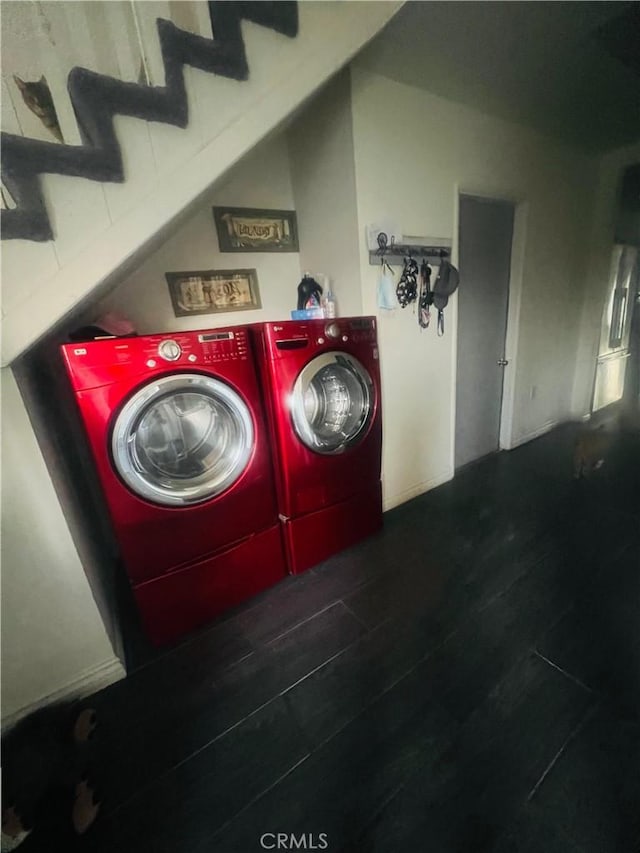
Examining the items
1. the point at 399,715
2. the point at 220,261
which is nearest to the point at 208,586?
the point at 399,715

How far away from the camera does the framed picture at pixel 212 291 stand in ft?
5.72

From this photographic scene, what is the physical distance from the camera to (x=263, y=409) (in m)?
1.35

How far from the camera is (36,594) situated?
1.00m

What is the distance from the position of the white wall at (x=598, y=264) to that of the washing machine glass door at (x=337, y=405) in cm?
213

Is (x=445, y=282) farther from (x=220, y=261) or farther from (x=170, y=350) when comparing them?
(x=170, y=350)

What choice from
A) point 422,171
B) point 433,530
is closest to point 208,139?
point 422,171

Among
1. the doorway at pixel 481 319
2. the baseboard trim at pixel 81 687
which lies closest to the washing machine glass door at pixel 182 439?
the baseboard trim at pixel 81 687

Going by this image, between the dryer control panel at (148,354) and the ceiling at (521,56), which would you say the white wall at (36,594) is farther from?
the ceiling at (521,56)

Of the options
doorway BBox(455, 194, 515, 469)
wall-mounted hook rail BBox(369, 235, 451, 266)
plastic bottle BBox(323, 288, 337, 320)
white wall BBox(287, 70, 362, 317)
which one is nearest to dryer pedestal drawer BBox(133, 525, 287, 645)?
plastic bottle BBox(323, 288, 337, 320)

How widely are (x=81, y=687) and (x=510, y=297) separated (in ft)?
10.6

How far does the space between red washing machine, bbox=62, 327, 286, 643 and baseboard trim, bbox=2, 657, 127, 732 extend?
6.4 inches

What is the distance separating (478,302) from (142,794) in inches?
112

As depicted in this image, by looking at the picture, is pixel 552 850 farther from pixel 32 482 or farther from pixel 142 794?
pixel 32 482

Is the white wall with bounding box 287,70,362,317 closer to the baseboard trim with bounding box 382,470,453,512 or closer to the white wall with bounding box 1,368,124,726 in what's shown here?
the baseboard trim with bounding box 382,470,453,512
